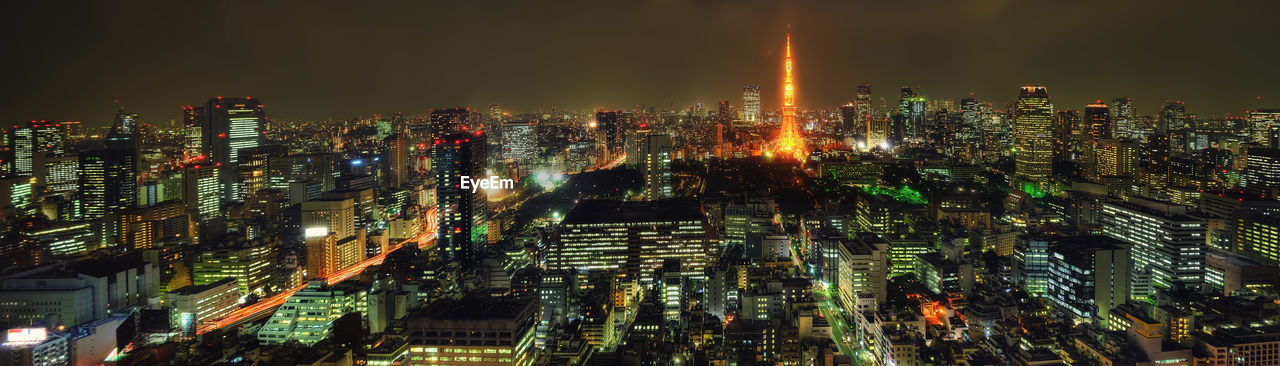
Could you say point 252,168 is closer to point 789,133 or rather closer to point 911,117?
point 789,133

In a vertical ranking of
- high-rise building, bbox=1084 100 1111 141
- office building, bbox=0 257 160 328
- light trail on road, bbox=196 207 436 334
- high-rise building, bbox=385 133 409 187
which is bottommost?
light trail on road, bbox=196 207 436 334

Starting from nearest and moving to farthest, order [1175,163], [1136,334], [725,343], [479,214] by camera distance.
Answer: [1136,334], [725,343], [479,214], [1175,163]

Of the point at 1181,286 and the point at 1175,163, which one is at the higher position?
the point at 1175,163

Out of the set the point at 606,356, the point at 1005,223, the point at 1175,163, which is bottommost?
the point at 606,356

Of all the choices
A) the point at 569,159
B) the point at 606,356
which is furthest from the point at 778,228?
the point at 569,159

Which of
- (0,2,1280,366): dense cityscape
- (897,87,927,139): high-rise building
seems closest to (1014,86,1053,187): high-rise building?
(0,2,1280,366): dense cityscape

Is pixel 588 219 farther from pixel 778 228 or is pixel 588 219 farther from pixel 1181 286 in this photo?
pixel 1181 286

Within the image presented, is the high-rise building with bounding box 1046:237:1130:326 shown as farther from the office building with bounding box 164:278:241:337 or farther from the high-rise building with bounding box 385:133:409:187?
the high-rise building with bounding box 385:133:409:187
